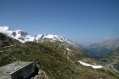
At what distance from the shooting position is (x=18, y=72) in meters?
49.5

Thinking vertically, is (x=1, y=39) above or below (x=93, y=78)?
above

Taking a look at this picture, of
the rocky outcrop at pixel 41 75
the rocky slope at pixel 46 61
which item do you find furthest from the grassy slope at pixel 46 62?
the rocky outcrop at pixel 41 75

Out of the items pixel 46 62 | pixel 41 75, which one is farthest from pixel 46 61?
pixel 41 75

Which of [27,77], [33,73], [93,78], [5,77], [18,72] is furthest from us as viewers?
[93,78]

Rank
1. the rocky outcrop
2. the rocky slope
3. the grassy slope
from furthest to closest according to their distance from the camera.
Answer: the grassy slope
the rocky slope
the rocky outcrop

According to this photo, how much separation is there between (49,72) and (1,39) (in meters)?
135

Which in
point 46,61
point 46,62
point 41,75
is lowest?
point 41,75

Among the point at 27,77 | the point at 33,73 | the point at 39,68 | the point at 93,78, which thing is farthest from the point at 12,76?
the point at 93,78

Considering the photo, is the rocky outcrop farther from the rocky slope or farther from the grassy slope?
the grassy slope

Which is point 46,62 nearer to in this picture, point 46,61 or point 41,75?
point 46,61

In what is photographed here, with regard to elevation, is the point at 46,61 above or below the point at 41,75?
above

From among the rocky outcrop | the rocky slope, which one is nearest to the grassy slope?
the rocky slope

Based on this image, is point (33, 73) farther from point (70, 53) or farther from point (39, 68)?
point (70, 53)

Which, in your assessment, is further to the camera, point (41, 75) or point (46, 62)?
point (46, 62)
